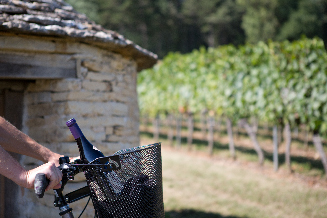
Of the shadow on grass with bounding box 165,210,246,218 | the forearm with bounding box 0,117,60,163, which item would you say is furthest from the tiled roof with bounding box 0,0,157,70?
the shadow on grass with bounding box 165,210,246,218

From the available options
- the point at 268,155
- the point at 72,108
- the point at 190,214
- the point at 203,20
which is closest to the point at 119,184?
the point at 72,108

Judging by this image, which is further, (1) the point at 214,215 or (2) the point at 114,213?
(1) the point at 214,215

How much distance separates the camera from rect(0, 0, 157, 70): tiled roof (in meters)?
2.68

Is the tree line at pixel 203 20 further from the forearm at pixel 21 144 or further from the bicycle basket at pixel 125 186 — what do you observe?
the bicycle basket at pixel 125 186

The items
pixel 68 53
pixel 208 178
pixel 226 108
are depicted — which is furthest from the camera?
pixel 226 108

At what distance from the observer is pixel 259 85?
765cm

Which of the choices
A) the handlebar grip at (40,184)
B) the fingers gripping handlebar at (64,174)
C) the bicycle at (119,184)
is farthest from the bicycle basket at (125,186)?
the handlebar grip at (40,184)

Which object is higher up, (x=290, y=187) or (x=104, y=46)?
(x=104, y=46)

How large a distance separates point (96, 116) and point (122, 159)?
1.91 m

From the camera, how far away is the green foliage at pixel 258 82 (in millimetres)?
6500

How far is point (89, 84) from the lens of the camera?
10.9ft

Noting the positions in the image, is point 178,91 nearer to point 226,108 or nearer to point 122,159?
point 226,108

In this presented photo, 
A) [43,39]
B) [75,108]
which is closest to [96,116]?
[75,108]

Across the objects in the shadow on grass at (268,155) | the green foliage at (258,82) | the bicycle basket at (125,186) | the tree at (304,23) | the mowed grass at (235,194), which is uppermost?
the tree at (304,23)
